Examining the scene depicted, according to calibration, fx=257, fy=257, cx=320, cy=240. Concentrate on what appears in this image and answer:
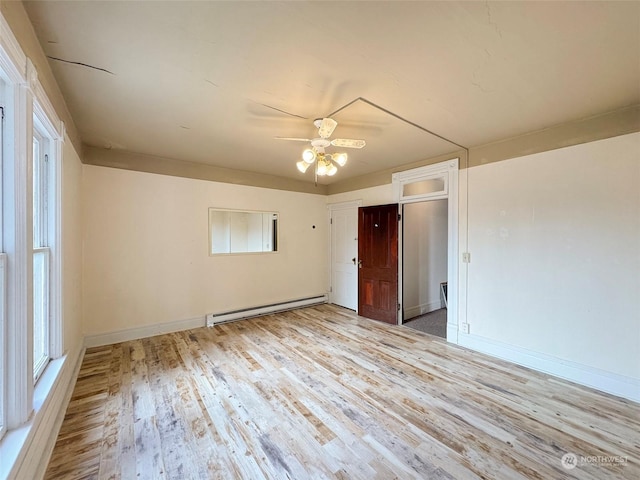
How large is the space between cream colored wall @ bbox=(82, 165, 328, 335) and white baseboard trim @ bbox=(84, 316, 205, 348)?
0.06 metres

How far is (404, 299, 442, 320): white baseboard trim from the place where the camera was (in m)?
4.66

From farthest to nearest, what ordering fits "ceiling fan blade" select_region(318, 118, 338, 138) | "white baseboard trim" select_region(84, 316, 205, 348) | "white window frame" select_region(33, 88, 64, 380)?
"white baseboard trim" select_region(84, 316, 205, 348)
"ceiling fan blade" select_region(318, 118, 338, 138)
"white window frame" select_region(33, 88, 64, 380)

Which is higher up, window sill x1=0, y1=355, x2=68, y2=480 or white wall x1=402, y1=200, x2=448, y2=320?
white wall x1=402, y1=200, x2=448, y2=320

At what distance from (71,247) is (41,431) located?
1731mm

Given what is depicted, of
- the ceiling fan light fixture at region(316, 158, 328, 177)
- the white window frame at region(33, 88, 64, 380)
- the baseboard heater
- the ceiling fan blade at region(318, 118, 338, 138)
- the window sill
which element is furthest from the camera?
the baseboard heater

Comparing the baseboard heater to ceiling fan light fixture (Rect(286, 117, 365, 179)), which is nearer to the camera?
ceiling fan light fixture (Rect(286, 117, 365, 179))

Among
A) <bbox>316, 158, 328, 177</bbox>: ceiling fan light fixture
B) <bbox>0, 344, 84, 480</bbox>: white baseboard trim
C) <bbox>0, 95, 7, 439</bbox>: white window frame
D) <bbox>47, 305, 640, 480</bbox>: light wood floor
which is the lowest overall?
<bbox>47, 305, 640, 480</bbox>: light wood floor

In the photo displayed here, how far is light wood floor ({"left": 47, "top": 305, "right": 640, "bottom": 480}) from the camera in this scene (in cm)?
161

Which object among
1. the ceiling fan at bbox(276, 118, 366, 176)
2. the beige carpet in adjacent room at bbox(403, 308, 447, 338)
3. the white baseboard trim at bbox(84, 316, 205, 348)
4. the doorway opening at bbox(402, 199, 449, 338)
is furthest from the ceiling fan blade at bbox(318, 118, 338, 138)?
the white baseboard trim at bbox(84, 316, 205, 348)

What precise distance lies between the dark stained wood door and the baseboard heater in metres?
1.09

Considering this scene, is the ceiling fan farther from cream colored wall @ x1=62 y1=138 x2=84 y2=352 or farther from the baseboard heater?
the baseboard heater

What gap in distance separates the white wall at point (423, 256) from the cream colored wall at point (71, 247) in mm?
4281

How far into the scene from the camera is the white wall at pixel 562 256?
2350mm

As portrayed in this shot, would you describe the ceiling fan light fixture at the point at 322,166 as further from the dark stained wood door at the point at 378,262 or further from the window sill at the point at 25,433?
the window sill at the point at 25,433
